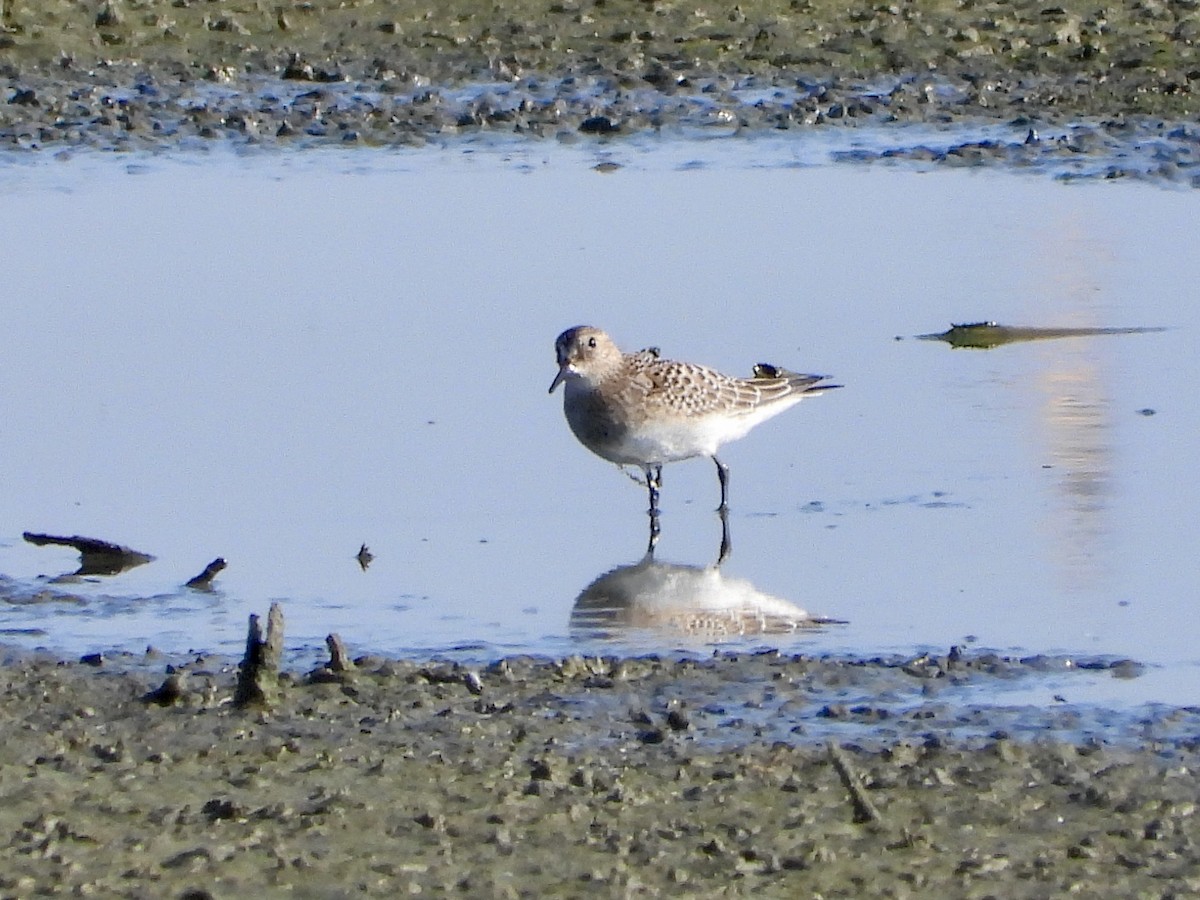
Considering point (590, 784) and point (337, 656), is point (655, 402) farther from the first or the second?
point (590, 784)

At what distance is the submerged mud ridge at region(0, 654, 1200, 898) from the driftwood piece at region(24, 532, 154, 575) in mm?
1108

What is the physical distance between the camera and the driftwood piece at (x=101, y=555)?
8.36 metres

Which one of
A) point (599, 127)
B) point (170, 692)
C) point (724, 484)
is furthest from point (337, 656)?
point (599, 127)

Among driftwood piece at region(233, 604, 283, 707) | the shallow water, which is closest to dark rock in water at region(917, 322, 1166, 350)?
the shallow water

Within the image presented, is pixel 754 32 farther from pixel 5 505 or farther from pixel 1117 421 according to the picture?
pixel 5 505

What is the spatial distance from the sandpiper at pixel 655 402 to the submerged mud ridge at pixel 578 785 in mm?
2331

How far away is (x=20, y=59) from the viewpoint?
57.5 feet

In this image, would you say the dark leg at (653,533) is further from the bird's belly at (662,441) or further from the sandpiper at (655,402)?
the bird's belly at (662,441)

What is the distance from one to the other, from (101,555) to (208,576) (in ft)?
1.57

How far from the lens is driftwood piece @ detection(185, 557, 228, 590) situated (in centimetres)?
807

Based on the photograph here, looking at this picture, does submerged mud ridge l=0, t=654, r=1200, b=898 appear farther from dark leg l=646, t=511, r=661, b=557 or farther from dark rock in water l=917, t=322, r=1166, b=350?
dark rock in water l=917, t=322, r=1166, b=350

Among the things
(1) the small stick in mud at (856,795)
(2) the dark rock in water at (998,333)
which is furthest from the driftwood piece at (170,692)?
(2) the dark rock in water at (998,333)

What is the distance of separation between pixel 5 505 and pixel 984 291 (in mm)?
4946

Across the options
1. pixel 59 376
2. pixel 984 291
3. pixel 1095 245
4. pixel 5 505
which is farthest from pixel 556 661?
pixel 1095 245
